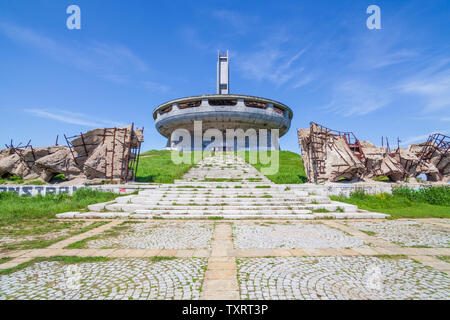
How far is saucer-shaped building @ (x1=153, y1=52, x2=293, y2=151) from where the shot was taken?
37.2 m

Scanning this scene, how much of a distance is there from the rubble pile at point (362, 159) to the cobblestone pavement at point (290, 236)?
24.9ft

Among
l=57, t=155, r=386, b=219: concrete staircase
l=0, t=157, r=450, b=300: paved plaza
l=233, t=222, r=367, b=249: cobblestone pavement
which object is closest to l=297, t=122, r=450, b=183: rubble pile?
l=57, t=155, r=386, b=219: concrete staircase

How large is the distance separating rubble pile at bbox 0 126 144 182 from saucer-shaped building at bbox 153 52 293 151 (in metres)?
23.3

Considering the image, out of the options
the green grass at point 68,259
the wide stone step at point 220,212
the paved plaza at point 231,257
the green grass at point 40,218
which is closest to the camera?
the paved plaza at point 231,257

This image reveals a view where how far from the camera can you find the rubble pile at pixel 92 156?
1314 cm

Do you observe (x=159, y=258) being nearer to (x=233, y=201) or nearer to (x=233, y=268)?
(x=233, y=268)

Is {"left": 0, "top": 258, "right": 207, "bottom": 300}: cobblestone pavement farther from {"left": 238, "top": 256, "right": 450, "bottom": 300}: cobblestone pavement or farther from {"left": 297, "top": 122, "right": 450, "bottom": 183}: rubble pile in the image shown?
{"left": 297, "top": 122, "right": 450, "bottom": 183}: rubble pile

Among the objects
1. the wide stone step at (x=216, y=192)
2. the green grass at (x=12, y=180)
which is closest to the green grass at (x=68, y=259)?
the wide stone step at (x=216, y=192)

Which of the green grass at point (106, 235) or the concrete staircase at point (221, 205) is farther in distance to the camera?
the concrete staircase at point (221, 205)

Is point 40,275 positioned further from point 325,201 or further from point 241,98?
point 241,98

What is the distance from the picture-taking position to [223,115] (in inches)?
1459

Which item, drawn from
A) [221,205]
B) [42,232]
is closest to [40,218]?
[42,232]

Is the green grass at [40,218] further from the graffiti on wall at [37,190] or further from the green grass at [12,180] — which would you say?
the green grass at [12,180]
